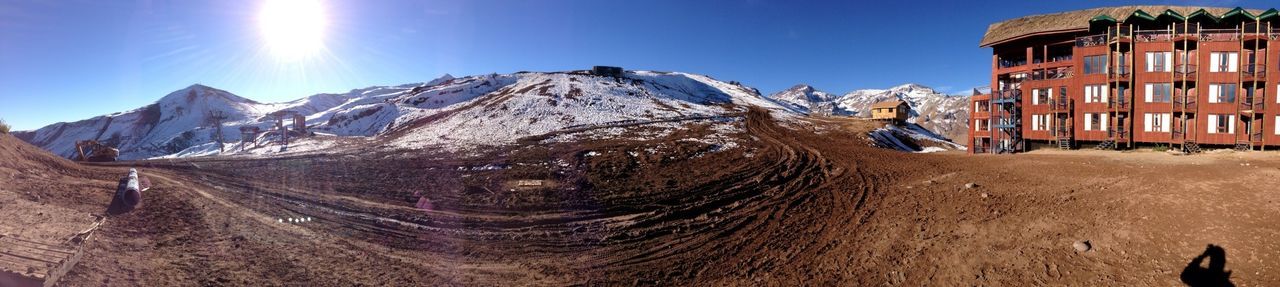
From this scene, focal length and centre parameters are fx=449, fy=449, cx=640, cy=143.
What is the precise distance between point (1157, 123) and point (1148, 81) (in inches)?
106

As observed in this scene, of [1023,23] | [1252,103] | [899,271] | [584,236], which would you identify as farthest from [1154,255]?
[1023,23]

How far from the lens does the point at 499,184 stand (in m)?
21.0

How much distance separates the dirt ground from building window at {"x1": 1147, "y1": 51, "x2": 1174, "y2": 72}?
6628 mm

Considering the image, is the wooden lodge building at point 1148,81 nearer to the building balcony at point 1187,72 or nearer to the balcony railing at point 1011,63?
the building balcony at point 1187,72

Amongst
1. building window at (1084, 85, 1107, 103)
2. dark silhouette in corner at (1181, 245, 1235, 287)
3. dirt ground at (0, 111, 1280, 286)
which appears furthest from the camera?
building window at (1084, 85, 1107, 103)

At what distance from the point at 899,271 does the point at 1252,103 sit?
3314 centimetres

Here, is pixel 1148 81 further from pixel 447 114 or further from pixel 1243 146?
pixel 447 114

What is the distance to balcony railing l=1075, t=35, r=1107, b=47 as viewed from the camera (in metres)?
29.5

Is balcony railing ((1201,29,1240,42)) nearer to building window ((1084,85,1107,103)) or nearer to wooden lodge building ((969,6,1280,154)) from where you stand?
wooden lodge building ((969,6,1280,154))

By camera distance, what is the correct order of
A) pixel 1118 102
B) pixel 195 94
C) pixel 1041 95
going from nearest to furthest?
pixel 1118 102 < pixel 1041 95 < pixel 195 94

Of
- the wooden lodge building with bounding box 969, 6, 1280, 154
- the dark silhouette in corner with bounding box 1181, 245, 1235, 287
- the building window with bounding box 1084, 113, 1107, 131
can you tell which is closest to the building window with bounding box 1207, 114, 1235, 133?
the wooden lodge building with bounding box 969, 6, 1280, 154

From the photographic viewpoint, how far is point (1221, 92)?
26.7 metres

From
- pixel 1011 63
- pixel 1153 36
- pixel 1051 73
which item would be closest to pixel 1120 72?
pixel 1153 36

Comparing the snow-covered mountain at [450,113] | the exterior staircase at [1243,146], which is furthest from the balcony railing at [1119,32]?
the snow-covered mountain at [450,113]
